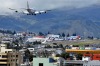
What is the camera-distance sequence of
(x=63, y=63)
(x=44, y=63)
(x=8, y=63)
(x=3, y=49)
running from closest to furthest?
(x=44, y=63)
(x=63, y=63)
(x=8, y=63)
(x=3, y=49)

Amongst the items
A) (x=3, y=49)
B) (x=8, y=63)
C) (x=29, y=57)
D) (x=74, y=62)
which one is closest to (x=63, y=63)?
(x=74, y=62)

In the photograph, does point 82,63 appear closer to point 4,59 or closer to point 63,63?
point 63,63

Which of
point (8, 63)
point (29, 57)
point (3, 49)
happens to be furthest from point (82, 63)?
point (29, 57)

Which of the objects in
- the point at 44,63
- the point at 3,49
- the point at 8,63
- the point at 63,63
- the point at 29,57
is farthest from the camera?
the point at 29,57

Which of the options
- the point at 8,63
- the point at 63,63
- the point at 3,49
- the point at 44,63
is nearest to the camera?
the point at 44,63

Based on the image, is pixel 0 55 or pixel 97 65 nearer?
pixel 97 65

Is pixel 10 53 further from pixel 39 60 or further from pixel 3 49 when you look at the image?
pixel 39 60

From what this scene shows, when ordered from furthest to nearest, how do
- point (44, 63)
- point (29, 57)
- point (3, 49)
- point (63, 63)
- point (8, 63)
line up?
point (29, 57), point (3, 49), point (8, 63), point (63, 63), point (44, 63)

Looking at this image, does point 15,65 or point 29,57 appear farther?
point 29,57
